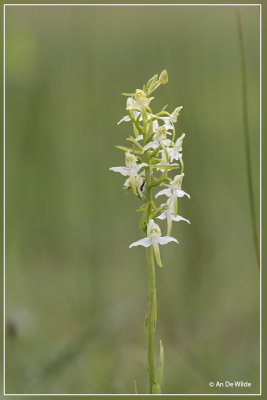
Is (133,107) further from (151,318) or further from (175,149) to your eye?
(151,318)

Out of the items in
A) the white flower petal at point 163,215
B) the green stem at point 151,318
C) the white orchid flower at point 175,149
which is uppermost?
the white orchid flower at point 175,149

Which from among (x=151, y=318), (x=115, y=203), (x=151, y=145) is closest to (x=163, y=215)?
(x=151, y=145)

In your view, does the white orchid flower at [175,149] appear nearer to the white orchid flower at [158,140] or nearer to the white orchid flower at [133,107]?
the white orchid flower at [158,140]

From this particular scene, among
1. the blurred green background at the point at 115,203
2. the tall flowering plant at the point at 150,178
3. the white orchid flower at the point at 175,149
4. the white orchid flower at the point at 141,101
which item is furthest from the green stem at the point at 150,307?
the blurred green background at the point at 115,203

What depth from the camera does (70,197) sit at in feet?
13.9

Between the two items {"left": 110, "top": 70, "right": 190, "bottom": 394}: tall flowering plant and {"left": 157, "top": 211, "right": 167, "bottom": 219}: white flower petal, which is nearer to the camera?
{"left": 110, "top": 70, "right": 190, "bottom": 394}: tall flowering plant

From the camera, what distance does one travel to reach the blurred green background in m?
3.17

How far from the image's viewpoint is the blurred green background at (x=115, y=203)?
3.17 metres

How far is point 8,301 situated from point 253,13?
2.11m

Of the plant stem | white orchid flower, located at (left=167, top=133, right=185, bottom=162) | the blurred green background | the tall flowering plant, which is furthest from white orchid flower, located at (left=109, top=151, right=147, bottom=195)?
the blurred green background

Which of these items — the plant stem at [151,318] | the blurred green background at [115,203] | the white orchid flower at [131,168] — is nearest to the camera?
the plant stem at [151,318]

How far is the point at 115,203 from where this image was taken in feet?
13.5

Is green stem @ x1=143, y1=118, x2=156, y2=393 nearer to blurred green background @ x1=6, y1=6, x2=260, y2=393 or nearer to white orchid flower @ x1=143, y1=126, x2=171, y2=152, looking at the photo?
white orchid flower @ x1=143, y1=126, x2=171, y2=152

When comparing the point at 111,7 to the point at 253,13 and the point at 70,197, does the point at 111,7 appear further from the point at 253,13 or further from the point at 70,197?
the point at 70,197
